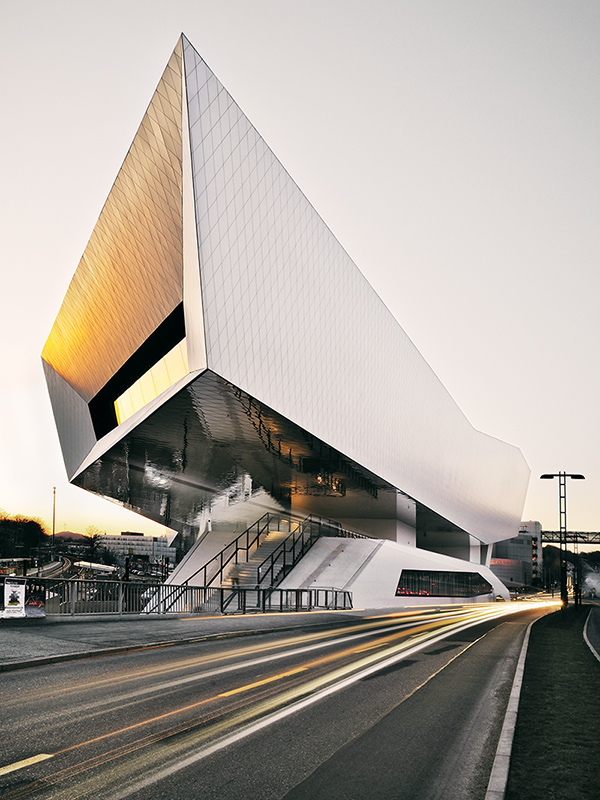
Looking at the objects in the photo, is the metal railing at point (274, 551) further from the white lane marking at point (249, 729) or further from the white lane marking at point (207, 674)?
the white lane marking at point (249, 729)

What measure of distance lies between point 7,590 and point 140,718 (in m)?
9.28

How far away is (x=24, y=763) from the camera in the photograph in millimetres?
4770

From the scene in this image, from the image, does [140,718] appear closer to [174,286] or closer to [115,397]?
[174,286]

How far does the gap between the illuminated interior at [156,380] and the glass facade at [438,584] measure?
65.1 ft

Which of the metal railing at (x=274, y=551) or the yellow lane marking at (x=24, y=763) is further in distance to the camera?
the metal railing at (x=274, y=551)

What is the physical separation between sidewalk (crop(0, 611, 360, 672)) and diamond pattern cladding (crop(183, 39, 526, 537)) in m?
8.11

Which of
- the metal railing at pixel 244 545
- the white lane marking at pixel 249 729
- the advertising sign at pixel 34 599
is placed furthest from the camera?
the metal railing at pixel 244 545

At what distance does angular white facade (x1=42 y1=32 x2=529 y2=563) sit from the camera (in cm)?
2062

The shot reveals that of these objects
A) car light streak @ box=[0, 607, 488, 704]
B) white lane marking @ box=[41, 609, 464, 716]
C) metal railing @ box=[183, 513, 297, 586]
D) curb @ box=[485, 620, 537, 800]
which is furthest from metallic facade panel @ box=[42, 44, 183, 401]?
curb @ box=[485, 620, 537, 800]

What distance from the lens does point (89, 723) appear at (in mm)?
6066

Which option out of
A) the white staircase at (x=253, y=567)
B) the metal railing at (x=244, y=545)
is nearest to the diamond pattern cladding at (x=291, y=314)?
the white staircase at (x=253, y=567)

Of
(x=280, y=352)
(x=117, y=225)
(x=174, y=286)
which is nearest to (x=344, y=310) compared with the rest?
(x=280, y=352)

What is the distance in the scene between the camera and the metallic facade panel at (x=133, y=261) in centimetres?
2014

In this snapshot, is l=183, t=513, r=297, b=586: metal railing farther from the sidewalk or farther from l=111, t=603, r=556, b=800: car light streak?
l=111, t=603, r=556, b=800: car light streak
